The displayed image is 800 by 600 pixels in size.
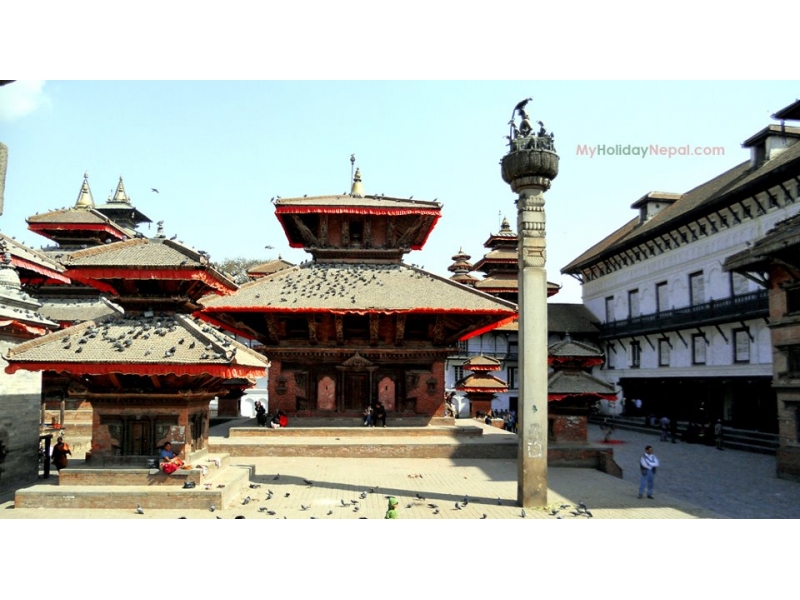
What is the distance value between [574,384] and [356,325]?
886 cm

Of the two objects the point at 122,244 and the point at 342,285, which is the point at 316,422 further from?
the point at 122,244

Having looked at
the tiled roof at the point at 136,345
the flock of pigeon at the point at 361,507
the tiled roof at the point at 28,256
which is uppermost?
the tiled roof at the point at 28,256

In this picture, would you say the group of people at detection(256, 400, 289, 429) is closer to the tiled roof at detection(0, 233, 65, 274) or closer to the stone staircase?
the tiled roof at detection(0, 233, 65, 274)

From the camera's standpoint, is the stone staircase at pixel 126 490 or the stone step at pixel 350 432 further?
the stone step at pixel 350 432

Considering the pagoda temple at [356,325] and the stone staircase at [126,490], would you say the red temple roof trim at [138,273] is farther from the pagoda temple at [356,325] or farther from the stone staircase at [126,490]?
the pagoda temple at [356,325]

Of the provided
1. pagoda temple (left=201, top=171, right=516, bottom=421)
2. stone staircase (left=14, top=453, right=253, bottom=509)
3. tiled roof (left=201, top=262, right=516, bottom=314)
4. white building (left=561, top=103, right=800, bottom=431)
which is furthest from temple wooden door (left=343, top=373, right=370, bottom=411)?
white building (left=561, top=103, right=800, bottom=431)

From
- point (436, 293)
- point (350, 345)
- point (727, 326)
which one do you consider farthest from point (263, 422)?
point (727, 326)

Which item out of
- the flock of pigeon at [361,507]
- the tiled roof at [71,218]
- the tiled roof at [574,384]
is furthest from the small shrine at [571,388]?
the tiled roof at [71,218]

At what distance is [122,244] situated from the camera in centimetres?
1378

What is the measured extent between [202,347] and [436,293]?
464 inches

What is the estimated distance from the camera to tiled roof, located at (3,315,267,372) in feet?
40.5

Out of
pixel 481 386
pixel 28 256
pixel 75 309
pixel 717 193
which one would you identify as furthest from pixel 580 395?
pixel 75 309

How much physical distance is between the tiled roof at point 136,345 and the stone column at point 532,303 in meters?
6.06

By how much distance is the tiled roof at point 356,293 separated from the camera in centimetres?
2184
